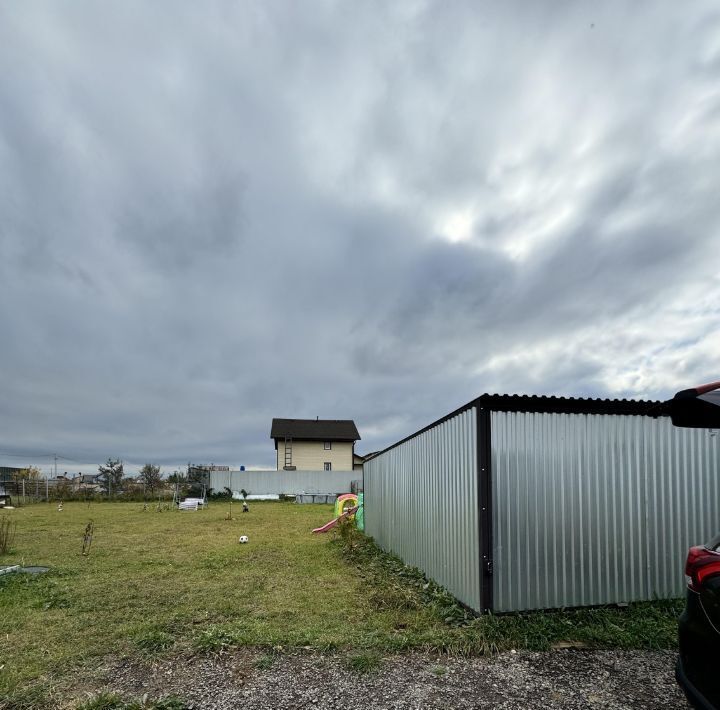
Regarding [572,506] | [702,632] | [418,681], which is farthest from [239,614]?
[702,632]

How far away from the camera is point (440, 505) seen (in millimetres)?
6539

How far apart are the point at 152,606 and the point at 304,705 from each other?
3.47 meters

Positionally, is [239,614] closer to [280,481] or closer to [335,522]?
[335,522]

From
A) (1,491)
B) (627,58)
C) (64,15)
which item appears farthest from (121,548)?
(1,491)

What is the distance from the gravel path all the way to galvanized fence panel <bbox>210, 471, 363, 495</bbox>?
93.8ft

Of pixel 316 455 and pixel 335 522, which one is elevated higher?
pixel 316 455

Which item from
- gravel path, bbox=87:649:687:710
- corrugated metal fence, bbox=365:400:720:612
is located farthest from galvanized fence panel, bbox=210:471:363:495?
gravel path, bbox=87:649:687:710

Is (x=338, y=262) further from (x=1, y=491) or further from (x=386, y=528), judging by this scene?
(x=1, y=491)

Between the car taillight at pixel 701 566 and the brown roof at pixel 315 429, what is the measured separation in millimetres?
35923

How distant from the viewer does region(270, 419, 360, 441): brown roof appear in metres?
37.9

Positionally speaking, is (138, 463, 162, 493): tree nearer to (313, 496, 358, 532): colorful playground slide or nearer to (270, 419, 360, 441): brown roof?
(270, 419, 360, 441): brown roof

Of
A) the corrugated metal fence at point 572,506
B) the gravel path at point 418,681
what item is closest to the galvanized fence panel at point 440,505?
the corrugated metal fence at point 572,506

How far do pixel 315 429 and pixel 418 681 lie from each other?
119 feet

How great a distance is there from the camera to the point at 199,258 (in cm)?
1166
